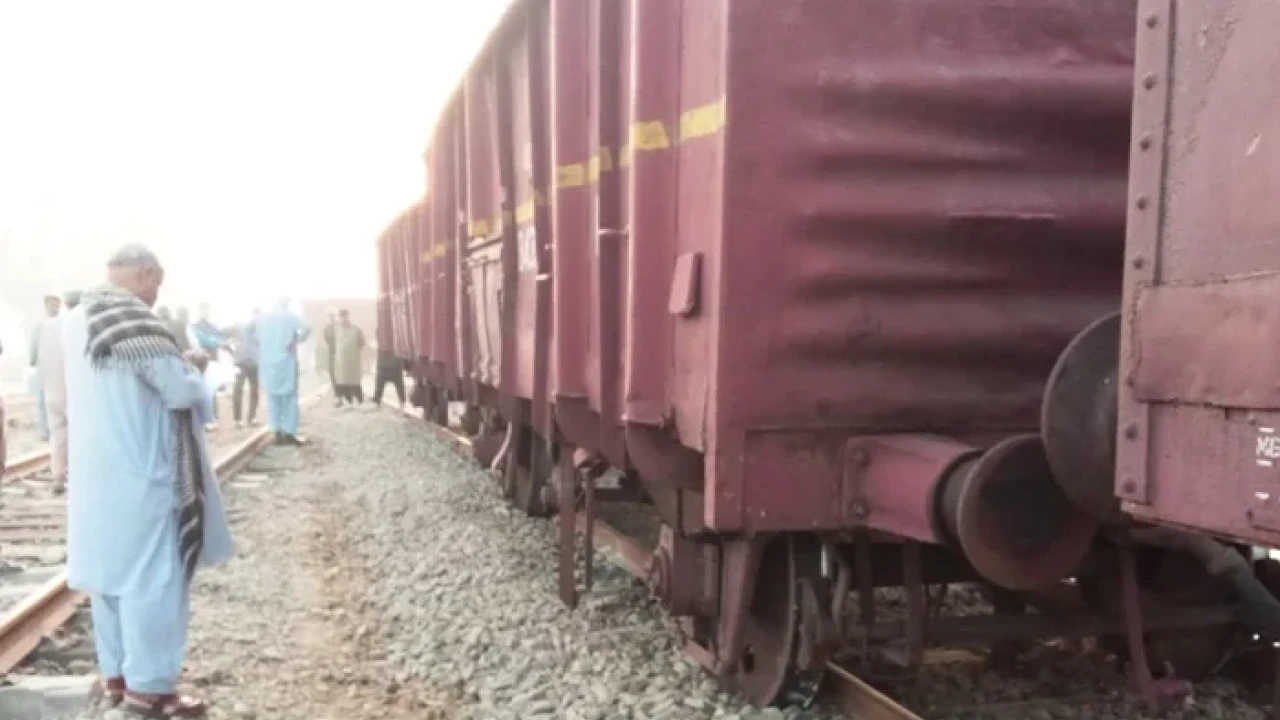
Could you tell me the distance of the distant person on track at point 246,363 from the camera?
673 inches

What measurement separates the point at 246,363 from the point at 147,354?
1419 cm

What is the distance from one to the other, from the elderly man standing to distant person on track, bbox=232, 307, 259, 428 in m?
12.5

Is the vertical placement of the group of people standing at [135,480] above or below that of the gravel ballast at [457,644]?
above

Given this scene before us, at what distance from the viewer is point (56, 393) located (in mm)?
10133

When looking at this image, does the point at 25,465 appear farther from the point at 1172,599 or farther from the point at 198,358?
the point at 1172,599

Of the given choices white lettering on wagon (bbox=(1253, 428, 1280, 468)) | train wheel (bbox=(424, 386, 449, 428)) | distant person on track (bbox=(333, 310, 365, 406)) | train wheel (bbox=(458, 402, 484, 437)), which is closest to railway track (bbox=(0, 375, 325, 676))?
train wheel (bbox=(458, 402, 484, 437))

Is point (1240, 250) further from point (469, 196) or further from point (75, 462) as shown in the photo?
point (469, 196)

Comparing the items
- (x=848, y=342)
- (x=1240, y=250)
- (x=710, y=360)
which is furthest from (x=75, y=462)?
(x=1240, y=250)

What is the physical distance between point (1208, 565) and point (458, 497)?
21.0ft

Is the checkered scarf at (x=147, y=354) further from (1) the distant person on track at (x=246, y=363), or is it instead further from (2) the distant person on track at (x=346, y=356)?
(2) the distant person on track at (x=346, y=356)

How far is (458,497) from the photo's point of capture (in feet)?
30.9

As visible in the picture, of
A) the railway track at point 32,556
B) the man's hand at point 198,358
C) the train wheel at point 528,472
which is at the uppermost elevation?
the man's hand at point 198,358

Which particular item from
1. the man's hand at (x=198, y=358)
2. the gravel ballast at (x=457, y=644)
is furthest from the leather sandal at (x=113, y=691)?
the man's hand at (x=198, y=358)

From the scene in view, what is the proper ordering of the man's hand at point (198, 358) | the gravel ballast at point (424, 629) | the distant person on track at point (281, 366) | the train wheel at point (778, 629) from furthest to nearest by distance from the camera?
the distant person on track at point (281, 366) < the man's hand at point (198, 358) < the gravel ballast at point (424, 629) < the train wheel at point (778, 629)
